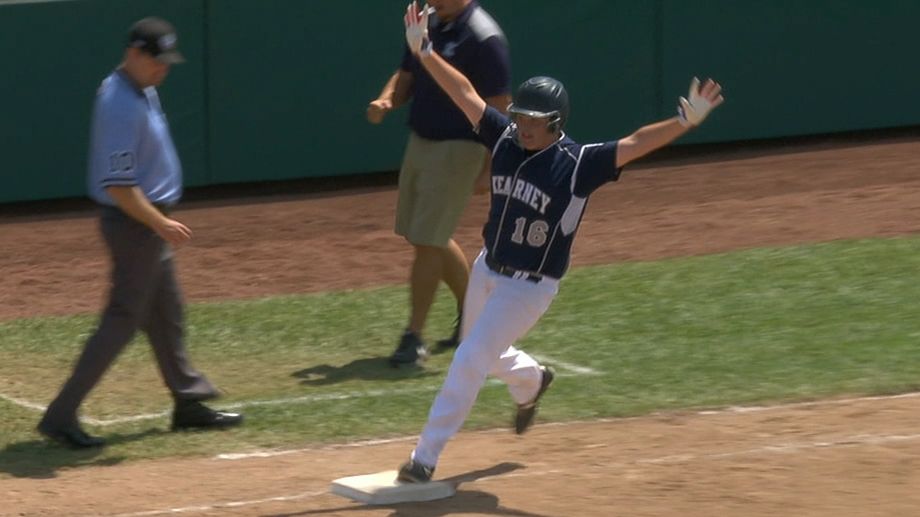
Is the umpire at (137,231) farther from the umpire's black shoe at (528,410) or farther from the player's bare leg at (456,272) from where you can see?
the player's bare leg at (456,272)

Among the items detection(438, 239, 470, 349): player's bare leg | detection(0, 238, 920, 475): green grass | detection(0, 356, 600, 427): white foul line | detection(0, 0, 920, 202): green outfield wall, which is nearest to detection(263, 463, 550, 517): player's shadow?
detection(0, 238, 920, 475): green grass

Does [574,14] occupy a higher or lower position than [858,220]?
higher

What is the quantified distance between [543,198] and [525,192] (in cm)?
8

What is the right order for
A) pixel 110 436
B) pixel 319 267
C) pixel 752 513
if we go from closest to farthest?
pixel 752 513, pixel 110 436, pixel 319 267

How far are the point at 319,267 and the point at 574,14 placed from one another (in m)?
4.40

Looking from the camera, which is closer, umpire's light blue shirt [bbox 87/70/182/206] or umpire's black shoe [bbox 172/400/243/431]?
umpire's light blue shirt [bbox 87/70/182/206]

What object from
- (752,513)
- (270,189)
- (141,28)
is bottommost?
(270,189)

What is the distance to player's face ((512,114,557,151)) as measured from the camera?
20.8ft

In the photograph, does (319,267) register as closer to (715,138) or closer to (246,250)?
(246,250)

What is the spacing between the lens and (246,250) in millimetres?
12273

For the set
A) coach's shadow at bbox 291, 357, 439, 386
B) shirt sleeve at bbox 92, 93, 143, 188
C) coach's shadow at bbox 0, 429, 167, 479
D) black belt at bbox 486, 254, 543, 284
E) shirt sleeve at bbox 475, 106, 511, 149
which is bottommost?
coach's shadow at bbox 291, 357, 439, 386

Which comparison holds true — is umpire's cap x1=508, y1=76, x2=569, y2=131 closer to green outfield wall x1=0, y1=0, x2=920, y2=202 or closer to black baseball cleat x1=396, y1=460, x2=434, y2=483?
black baseball cleat x1=396, y1=460, x2=434, y2=483

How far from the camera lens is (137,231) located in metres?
7.17

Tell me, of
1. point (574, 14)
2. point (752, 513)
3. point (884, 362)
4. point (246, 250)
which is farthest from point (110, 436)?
point (574, 14)
